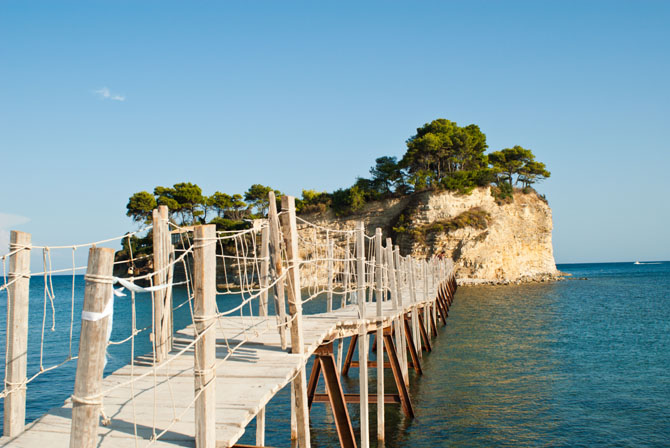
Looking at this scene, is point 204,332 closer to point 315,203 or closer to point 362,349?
point 362,349

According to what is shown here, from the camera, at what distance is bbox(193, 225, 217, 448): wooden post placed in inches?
136

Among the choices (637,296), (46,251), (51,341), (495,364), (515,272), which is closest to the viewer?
(46,251)

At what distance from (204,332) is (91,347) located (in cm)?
95

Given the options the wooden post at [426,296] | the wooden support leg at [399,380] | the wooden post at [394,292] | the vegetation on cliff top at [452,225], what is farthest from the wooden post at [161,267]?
the vegetation on cliff top at [452,225]

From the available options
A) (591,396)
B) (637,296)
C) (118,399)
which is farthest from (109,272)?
(637,296)

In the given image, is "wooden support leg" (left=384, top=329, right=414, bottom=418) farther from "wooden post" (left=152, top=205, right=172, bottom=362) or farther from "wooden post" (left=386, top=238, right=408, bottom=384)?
"wooden post" (left=152, top=205, right=172, bottom=362)

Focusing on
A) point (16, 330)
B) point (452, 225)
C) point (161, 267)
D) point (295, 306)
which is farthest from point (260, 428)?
point (452, 225)

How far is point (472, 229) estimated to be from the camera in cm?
4734

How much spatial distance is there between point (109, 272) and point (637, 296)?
4562cm

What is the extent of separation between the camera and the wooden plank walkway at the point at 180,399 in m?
3.66

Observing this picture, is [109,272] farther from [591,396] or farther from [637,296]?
[637,296]

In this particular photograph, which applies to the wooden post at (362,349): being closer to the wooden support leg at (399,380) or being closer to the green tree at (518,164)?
the wooden support leg at (399,380)

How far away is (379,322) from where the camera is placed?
9.42m

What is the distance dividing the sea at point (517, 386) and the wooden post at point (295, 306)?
1.97 m
